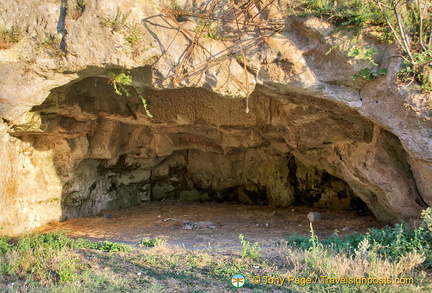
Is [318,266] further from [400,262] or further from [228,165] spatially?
[228,165]

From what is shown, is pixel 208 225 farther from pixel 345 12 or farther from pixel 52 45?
pixel 345 12

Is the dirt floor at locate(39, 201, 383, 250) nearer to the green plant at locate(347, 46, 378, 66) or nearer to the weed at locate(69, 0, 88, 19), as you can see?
the green plant at locate(347, 46, 378, 66)

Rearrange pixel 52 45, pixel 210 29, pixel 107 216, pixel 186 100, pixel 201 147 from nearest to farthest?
pixel 52 45
pixel 210 29
pixel 186 100
pixel 107 216
pixel 201 147

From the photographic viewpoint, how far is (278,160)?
375 inches

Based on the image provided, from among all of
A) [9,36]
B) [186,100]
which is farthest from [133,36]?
[186,100]

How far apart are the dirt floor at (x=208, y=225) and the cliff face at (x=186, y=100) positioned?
61 cm

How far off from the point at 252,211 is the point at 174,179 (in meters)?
2.75

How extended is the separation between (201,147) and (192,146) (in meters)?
0.24

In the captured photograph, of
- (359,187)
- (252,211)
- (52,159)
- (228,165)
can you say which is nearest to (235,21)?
(359,187)

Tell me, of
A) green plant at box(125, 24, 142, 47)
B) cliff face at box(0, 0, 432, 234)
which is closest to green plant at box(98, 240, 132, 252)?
cliff face at box(0, 0, 432, 234)

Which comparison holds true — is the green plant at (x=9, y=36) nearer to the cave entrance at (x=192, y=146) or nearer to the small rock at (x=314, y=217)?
the cave entrance at (x=192, y=146)

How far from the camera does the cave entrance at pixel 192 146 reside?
246 inches

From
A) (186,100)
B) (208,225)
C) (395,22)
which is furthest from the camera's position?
(186,100)

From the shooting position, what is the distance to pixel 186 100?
7117 mm
